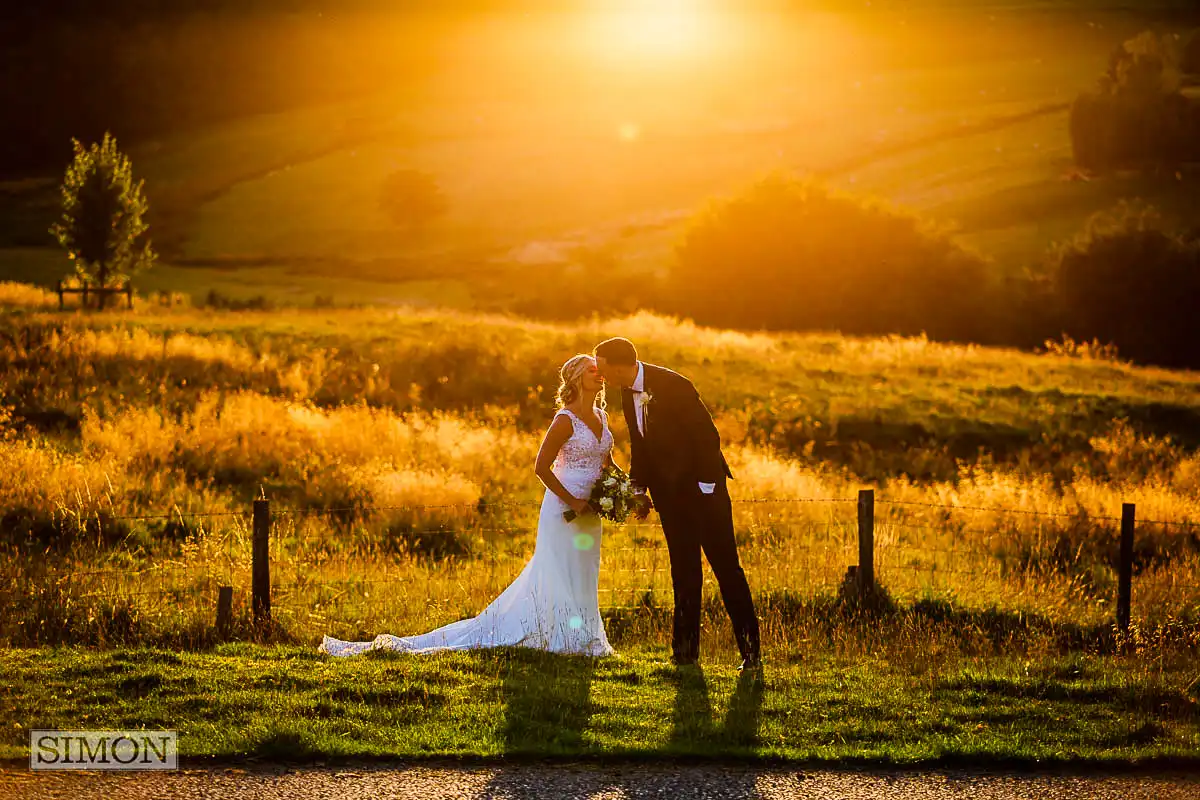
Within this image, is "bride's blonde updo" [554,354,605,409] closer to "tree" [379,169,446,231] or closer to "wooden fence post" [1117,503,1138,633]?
"wooden fence post" [1117,503,1138,633]

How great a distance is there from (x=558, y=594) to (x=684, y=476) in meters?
1.65

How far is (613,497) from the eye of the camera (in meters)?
9.84

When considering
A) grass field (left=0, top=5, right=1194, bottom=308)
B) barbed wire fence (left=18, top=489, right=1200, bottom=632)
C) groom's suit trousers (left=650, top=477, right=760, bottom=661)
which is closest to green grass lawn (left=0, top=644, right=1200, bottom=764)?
groom's suit trousers (left=650, top=477, right=760, bottom=661)

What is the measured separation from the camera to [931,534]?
16828 millimetres

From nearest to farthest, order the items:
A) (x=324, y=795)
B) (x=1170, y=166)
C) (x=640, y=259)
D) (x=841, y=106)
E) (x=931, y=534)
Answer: (x=324, y=795)
(x=931, y=534)
(x=640, y=259)
(x=1170, y=166)
(x=841, y=106)

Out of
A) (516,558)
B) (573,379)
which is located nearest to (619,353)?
(573,379)

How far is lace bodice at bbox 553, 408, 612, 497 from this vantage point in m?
10.2

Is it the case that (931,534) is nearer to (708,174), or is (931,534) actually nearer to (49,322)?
(49,322)

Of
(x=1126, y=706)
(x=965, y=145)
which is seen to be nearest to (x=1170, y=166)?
(x=965, y=145)

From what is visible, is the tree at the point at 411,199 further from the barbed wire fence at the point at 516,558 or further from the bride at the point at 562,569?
the bride at the point at 562,569

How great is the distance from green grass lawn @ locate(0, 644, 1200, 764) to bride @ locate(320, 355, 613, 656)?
342 mm

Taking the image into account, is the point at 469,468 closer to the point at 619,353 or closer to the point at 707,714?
the point at 619,353

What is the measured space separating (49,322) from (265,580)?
20.4 metres

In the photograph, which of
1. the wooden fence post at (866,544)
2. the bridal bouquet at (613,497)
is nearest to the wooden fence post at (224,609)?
the bridal bouquet at (613,497)
